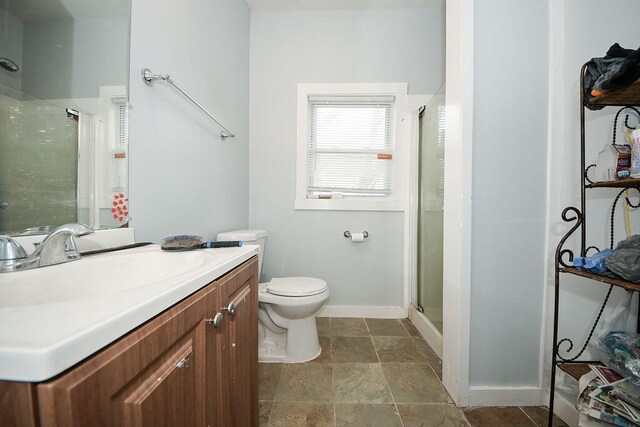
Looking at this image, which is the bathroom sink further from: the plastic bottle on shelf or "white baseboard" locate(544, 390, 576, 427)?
"white baseboard" locate(544, 390, 576, 427)

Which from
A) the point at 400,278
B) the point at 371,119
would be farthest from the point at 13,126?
the point at 400,278

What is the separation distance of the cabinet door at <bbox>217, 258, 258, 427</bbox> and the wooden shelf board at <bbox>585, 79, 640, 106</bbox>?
4.54 feet

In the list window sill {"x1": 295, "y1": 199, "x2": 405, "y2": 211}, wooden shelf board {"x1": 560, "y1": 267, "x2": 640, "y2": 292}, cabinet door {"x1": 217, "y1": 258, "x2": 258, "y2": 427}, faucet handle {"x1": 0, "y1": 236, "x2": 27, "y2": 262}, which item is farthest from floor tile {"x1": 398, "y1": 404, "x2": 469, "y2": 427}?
faucet handle {"x1": 0, "y1": 236, "x2": 27, "y2": 262}

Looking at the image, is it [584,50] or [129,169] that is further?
[584,50]

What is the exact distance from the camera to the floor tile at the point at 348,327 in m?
1.80

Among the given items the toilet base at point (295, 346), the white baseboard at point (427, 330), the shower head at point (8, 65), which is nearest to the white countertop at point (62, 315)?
the shower head at point (8, 65)

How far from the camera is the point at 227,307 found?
25.3 inches

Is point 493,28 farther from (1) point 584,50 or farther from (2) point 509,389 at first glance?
(2) point 509,389

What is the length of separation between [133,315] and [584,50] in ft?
6.12

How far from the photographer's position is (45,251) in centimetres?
56

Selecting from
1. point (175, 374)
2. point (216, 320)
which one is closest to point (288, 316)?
point (216, 320)

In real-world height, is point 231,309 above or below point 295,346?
above

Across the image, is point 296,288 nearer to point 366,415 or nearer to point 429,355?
point 366,415

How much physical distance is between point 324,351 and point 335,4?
262 cm
